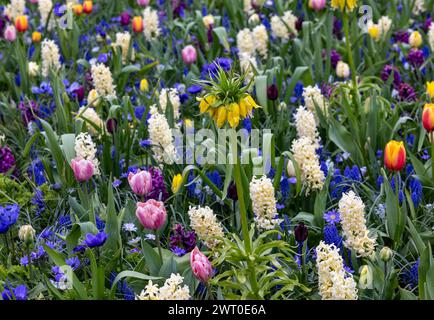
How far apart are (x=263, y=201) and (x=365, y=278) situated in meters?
0.46

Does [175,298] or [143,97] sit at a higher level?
[143,97]

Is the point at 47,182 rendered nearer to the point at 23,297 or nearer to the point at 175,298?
the point at 23,297

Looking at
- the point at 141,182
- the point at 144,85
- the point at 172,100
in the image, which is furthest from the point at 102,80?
the point at 141,182

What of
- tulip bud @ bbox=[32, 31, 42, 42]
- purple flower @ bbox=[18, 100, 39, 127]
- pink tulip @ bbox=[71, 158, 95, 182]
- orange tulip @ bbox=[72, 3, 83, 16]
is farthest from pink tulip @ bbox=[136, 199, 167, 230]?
orange tulip @ bbox=[72, 3, 83, 16]

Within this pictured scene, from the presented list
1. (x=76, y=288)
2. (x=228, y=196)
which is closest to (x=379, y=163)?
(x=228, y=196)

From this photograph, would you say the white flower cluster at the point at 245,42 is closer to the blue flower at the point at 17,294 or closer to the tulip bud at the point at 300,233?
the tulip bud at the point at 300,233

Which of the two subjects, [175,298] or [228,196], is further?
[228,196]

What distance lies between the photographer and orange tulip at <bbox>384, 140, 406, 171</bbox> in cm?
319

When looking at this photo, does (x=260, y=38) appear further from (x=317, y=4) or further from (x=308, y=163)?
(x=308, y=163)

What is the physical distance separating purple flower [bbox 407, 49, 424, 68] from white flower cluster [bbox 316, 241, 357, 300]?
7.75 ft

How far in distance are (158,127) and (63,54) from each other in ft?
6.96

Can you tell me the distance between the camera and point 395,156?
3193 mm

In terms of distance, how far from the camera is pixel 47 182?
375cm

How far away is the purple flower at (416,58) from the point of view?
4660mm
